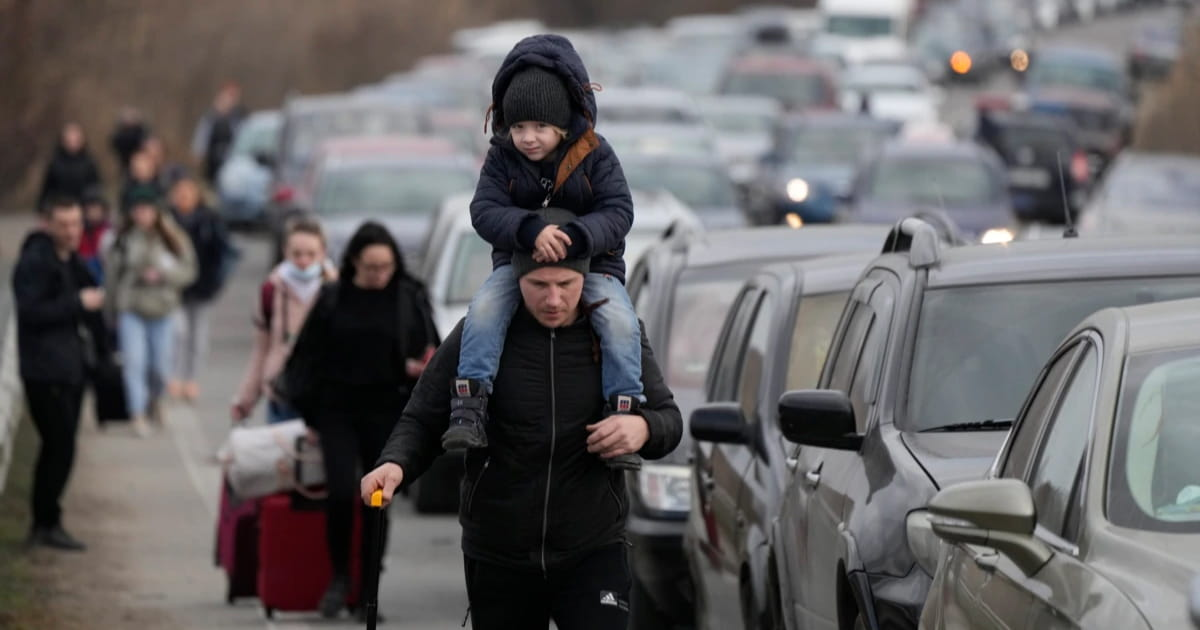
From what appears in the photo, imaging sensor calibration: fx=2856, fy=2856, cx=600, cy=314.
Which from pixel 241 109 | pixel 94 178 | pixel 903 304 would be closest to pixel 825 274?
pixel 903 304

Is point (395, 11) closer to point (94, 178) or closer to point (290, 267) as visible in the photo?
point (94, 178)

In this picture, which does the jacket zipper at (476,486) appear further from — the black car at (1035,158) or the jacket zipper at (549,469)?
the black car at (1035,158)

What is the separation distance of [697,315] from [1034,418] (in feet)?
21.4

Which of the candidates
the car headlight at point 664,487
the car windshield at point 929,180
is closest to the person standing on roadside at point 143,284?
the car windshield at point 929,180

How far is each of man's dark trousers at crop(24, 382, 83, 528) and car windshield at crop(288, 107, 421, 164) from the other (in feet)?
53.2

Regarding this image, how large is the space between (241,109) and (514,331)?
3814 cm

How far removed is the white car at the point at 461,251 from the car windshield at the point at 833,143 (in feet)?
50.6

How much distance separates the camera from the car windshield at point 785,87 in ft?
153

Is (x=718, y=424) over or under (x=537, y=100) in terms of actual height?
under

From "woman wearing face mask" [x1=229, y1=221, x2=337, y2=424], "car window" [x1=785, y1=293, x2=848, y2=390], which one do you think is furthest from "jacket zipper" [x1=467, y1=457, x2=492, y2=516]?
"woman wearing face mask" [x1=229, y1=221, x2=337, y2=424]

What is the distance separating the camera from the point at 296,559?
12.3 metres

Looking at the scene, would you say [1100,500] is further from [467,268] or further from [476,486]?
[467,268]

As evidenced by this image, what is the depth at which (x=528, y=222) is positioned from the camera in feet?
22.4

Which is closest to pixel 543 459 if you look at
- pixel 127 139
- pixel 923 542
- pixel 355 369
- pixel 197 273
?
pixel 923 542
